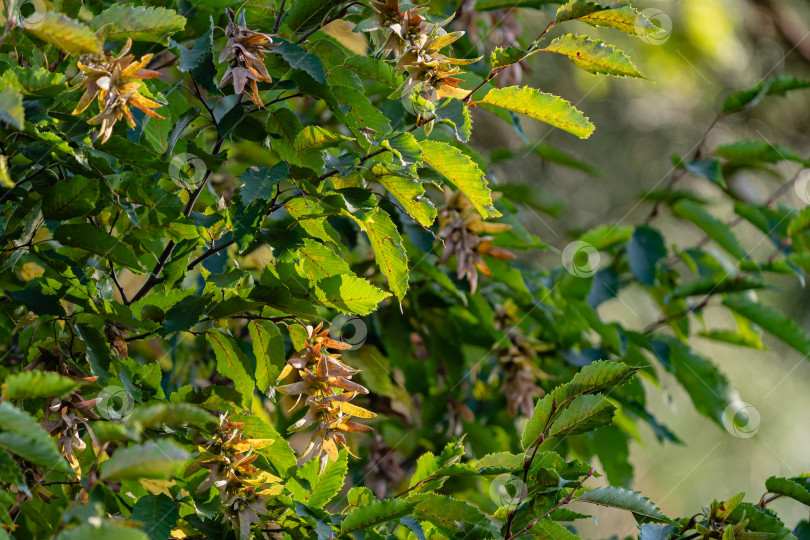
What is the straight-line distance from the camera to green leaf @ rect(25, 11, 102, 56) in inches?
17.5

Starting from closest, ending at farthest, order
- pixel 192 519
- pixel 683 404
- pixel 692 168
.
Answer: pixel 192 519 < pixel 692 168 < pixel 683 404

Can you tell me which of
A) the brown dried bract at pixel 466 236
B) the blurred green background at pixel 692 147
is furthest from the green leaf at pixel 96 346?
the blurred green background at pixel 692 147

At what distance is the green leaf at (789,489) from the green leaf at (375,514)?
0.93ft

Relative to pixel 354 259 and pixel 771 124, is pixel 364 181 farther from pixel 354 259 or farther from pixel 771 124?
pixel 771 124

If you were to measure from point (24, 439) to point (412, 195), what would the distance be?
0.98 ft

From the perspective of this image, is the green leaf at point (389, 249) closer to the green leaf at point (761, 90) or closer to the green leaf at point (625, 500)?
the green leaf at point (625, 500)

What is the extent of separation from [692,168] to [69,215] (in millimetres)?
958

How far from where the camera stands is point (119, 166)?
0.65 meters

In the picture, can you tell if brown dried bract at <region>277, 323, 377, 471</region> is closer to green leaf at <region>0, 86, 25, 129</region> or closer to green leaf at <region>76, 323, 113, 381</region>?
green leaf at <region>76, 323, 113, 381</region>

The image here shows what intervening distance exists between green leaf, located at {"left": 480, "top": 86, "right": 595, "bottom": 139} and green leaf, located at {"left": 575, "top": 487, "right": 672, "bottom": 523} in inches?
10.1

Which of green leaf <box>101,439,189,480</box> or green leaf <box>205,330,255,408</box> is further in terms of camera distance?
green leaf <box>205,330,255,408</box>

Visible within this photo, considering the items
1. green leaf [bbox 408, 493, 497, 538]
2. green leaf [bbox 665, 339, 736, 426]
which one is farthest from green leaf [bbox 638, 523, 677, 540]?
green leaf [bbox 665, 339, 736, 426]

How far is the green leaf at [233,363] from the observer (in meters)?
0.61

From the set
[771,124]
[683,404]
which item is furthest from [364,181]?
[683,404]
